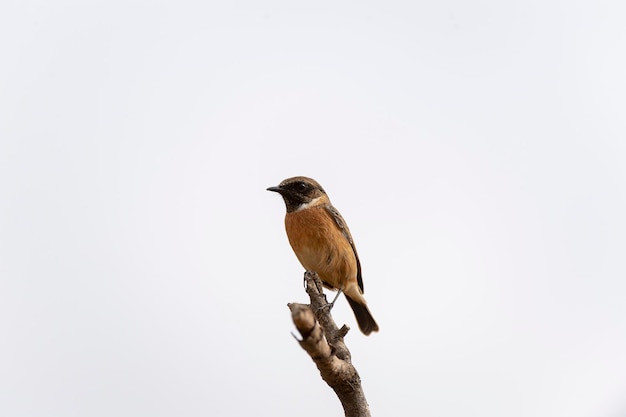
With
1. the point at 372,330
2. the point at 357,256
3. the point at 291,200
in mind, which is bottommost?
the point at 372,330

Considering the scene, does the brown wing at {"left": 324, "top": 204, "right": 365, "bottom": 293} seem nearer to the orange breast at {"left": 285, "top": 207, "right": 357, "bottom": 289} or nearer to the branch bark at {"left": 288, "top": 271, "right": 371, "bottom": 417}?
the orange breast at {"left": 285, "top": 207, "right": 357, "bottom": 289}

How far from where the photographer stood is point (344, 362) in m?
6.29

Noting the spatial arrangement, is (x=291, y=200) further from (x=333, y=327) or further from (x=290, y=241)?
(x=333, y=327)

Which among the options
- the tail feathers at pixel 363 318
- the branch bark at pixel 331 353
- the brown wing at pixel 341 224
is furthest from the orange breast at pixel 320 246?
the branch bark at pixel 331 353

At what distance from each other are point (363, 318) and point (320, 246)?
1743 millimetres

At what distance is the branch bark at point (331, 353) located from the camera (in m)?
5.46

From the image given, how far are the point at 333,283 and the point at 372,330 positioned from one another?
48.8 inches

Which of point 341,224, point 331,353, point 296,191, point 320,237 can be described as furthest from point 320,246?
point 331,353

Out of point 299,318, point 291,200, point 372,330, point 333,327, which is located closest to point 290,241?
point 291,200

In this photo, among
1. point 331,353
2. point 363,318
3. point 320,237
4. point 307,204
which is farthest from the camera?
point 363,318

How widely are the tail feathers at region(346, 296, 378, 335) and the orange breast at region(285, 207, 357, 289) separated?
877 millimetres

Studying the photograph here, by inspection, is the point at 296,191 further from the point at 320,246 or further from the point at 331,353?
the point at 331,353

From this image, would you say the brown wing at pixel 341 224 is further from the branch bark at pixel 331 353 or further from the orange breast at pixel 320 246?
the branch bark at pixel 331 353

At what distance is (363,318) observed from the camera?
1046 cm
